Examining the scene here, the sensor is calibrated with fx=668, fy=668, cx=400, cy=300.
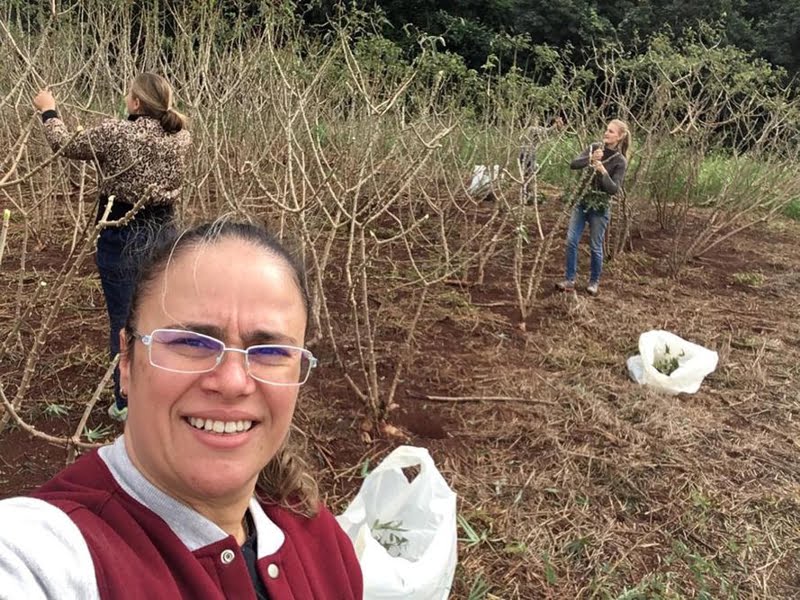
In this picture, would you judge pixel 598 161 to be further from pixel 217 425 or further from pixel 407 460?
pixel 217 425

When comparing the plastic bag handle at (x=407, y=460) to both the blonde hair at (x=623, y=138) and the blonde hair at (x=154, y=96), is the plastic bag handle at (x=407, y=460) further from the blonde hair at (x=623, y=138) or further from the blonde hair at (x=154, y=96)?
the blonde hair at (x=623, y=138)

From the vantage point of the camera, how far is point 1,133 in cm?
490

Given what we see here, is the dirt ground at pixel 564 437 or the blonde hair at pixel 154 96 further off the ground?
the blonde hair at pixel 154 96

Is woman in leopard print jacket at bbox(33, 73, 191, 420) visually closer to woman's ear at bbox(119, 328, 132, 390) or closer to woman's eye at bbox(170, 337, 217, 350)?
woman's ear at bbox(119, 328, 132, 390)

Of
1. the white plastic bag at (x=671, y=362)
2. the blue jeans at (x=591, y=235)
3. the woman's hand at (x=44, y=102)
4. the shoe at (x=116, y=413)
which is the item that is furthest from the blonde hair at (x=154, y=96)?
the blue jeans at (x=591, y=235)

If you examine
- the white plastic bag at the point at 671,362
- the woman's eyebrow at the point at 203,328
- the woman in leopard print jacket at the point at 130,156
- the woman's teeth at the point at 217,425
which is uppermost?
the woman's eyebrow at the point at 203,328

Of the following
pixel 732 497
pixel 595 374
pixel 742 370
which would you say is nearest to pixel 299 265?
pixel 732 497

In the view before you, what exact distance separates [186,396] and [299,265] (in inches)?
12.2

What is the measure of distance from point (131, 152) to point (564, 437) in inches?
89.8

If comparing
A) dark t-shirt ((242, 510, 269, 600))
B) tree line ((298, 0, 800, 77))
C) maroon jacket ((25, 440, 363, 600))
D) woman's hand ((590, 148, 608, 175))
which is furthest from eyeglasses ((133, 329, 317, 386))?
tree line ((298, 0, 800, 77))

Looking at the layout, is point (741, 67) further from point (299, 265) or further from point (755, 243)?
point (299, 265)

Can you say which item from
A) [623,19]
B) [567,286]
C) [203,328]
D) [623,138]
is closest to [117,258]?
[203,328]

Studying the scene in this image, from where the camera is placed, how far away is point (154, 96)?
9.02ft

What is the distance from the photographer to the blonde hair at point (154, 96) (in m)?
2.73
